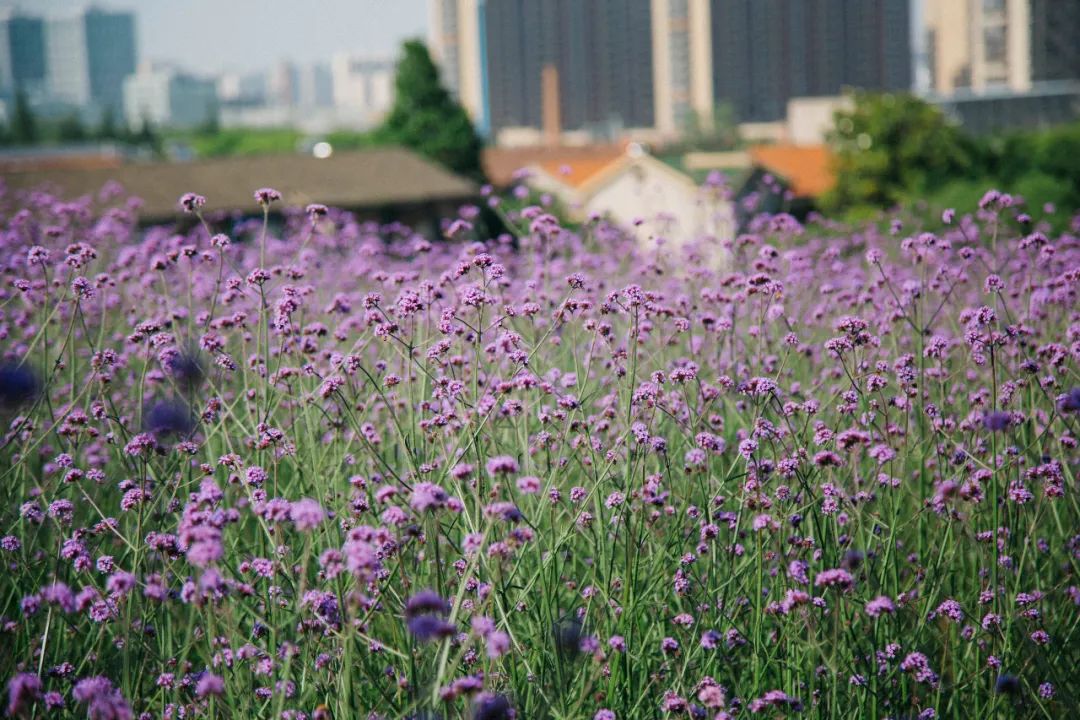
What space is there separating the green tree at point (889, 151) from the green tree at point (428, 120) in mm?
10847

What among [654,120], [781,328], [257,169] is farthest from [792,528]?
[654,120]

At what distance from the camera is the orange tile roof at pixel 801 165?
119 ft

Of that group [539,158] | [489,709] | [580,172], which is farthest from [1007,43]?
[489,709]

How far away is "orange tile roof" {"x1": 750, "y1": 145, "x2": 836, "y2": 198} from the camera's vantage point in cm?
3622

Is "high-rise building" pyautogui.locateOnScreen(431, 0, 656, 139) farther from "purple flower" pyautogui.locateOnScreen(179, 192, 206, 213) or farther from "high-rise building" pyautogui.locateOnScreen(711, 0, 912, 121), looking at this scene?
"purple flower" pyautogui.locateOnScreen(179, 192, 206, 213)

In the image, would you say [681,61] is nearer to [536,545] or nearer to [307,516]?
[536,545]

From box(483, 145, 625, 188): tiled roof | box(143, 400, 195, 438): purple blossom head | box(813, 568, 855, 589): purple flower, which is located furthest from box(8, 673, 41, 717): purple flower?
box(483, 145, 625, 188): tiled roof

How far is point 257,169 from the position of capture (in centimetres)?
2938

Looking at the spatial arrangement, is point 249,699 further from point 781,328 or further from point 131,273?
point 781,328

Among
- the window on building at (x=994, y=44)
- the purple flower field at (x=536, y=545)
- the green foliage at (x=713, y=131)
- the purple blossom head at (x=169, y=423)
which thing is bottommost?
the purple flower field at (x=536, y=545)

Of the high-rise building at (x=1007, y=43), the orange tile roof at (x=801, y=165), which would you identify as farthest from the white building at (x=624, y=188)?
the high-rise building at (x=1007, y=43)

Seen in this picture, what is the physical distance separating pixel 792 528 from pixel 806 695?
1.42 feet

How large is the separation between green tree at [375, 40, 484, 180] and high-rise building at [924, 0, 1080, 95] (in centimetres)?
2853

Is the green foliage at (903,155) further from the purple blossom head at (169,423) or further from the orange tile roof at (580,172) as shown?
the purple blossom head at (169,423)
